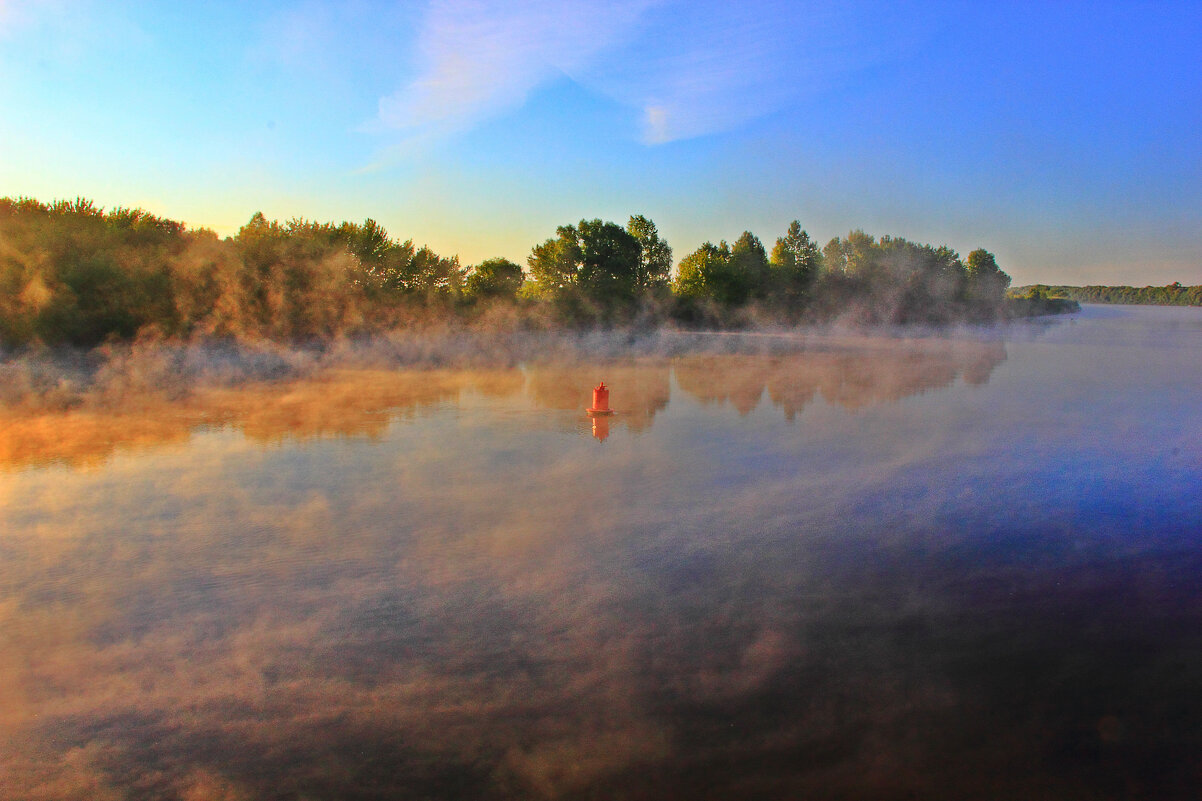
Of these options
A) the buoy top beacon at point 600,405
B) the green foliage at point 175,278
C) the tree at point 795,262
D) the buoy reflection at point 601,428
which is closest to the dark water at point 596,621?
the buoy reflection at point 601,428

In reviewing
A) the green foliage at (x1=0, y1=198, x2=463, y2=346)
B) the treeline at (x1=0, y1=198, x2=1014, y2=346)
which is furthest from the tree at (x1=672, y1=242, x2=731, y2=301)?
the green foliage at (x1=0, y1=198, x2=463, y2=346)

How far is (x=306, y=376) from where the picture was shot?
733 inches

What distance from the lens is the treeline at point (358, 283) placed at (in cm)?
2467

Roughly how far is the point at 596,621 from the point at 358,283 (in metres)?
34.6

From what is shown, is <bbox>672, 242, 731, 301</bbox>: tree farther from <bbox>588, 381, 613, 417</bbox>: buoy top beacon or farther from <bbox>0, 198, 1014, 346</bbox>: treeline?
<bbox>588, 381, 613, 417</bbox>: buoy top beacon

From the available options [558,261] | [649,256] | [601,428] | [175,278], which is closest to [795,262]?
[649,256]

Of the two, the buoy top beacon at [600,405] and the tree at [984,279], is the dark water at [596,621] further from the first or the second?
the tree at [984,279]

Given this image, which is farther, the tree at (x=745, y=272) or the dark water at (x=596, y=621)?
the tree at (x=745, y=272)

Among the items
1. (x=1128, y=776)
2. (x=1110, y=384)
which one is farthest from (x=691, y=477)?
(x=1110, y=384)

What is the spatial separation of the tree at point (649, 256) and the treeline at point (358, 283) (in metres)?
0.13

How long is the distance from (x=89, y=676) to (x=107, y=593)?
4.17 feet

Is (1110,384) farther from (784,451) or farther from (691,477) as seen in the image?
(691,477)

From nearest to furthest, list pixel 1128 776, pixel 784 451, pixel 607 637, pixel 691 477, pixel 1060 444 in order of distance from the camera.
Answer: pixel 1128 776
pixel 607 637
pixel 691 477
pixel 784 451
pixel 1060 444

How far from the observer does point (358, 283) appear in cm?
3628
